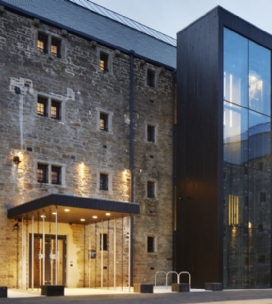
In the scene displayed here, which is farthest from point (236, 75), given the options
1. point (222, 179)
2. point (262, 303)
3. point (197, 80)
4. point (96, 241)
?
point (262, 303)

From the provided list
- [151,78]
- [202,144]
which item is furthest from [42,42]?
[202,144]

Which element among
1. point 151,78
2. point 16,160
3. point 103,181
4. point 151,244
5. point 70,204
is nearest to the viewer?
point 70,204

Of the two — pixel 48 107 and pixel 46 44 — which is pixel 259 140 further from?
pixel 46 44

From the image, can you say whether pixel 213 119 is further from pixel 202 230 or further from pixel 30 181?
pixel 30 181

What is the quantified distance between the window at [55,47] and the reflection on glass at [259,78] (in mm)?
8868

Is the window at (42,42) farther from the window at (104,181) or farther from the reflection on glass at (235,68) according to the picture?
the reflection on glass at (235,68)

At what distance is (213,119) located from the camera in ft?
78.3

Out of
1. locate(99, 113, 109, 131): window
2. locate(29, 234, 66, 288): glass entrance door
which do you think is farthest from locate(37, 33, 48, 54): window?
locate(29, 234, 66, 288): glass entrance door

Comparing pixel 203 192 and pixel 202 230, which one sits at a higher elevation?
pixel 203 192

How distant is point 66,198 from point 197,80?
10.2m

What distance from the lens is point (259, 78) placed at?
84.7 feet

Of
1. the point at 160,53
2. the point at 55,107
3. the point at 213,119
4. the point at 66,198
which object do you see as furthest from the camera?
the point at 160,53

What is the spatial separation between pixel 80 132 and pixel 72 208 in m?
5.36

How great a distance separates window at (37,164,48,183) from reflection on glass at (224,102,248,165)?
7.77 metres
